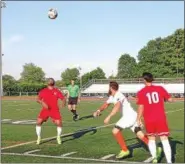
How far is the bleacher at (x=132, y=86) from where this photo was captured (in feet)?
220

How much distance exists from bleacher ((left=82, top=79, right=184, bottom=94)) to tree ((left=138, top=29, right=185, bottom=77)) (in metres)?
17.9

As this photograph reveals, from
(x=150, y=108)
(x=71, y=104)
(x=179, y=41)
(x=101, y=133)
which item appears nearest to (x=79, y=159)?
(x=150, y=108)

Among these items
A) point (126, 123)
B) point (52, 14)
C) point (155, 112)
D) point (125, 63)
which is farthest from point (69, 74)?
point (155, 112)

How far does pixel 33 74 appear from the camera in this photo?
128250 mm

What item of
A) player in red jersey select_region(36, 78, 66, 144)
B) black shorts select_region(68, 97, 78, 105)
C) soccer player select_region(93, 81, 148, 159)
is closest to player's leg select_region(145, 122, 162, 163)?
soccer player select_region(93, 81, 148, 159)

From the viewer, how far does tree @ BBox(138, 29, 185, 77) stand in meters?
89.8

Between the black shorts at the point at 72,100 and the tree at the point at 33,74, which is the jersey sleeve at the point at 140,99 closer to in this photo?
the black shorts at the point at 72,100

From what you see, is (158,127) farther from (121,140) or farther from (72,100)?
(72,100)

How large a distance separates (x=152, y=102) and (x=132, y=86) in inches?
2379

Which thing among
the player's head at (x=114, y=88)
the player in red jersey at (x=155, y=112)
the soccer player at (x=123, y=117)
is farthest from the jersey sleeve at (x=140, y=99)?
the player's head at (x=114, y=88)

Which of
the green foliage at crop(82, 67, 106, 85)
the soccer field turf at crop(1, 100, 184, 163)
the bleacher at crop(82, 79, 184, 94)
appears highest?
the green foliage at crop(82, 67, 106, 85)

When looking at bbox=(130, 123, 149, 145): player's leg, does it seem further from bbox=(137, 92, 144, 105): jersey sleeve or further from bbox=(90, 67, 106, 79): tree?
bbox=(90, 67, 106, 79): tree

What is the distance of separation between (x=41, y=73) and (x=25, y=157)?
390 ft

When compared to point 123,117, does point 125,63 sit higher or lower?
higher
